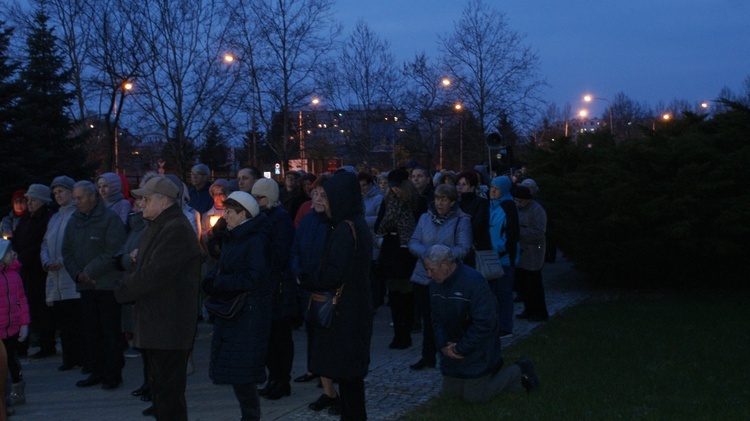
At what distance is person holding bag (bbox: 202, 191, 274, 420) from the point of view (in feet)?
19.6

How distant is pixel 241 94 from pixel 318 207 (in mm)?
23416

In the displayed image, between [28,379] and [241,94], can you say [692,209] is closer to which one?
[28,379]

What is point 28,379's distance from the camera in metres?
8.73

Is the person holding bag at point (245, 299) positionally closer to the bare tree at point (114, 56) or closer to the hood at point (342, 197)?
the hood at point (342, 197)

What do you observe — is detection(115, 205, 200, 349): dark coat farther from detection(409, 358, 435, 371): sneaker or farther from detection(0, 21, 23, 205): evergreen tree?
detection(0, 21, 23, 205): evergreen tree

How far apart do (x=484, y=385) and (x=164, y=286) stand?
9.66 feet

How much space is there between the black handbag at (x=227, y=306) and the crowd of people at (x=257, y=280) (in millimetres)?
14

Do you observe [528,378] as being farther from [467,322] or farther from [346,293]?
[346,293]

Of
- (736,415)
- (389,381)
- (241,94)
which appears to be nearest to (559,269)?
(389,381)

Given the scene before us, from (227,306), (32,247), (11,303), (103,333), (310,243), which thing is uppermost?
(310,243)

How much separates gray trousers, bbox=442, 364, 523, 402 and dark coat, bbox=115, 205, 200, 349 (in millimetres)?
2484

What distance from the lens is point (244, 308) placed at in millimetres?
6051

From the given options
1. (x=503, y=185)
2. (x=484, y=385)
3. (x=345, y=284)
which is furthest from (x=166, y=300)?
(x=503, y=185)

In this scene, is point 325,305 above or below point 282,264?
below
